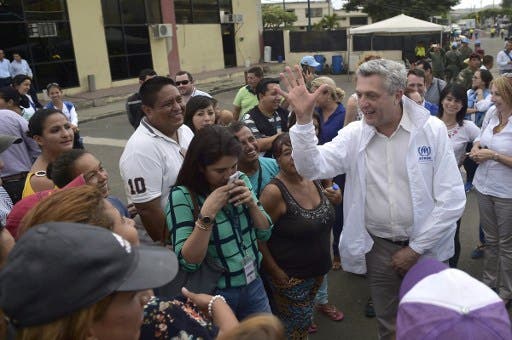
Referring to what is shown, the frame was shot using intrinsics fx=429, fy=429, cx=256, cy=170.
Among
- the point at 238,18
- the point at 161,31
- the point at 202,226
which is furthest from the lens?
the point at 238,18

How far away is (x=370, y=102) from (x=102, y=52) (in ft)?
57.3

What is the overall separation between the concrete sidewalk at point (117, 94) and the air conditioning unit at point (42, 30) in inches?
91.9

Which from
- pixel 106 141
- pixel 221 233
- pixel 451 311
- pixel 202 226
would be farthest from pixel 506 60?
pixel 451 311

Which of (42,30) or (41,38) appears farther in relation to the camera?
(41,38)

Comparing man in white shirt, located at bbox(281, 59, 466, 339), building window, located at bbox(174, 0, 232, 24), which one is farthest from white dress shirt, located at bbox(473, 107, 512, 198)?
building window, located at bbox(174, 0, 232, 24)

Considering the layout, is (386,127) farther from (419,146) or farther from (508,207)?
(508,207)

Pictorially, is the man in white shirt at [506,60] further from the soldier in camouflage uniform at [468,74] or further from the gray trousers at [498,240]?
the gray trousers at [498,240]

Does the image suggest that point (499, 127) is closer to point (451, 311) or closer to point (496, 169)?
point (496, 169)

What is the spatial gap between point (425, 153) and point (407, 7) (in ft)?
121

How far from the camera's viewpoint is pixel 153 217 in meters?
2.85

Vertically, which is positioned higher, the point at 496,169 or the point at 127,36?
the point at 127,36

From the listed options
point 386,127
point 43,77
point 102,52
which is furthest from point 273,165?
point 102,52

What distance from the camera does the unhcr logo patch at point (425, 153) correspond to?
8.14 feet

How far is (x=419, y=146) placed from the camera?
2.48m
